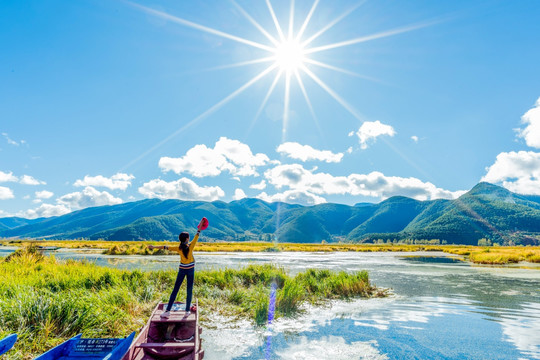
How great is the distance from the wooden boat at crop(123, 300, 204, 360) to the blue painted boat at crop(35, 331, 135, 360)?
1.10ft

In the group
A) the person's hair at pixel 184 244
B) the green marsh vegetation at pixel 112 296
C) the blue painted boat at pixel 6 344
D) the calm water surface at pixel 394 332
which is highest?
the person's hair at pixel 184 244

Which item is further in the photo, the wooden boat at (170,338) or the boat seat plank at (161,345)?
the wooden boat at (170,338)

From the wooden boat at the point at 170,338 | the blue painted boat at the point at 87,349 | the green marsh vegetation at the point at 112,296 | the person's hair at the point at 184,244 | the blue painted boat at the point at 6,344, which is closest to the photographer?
the blue painted boat at the point at 6,344

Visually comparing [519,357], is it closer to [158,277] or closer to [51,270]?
[158,277]

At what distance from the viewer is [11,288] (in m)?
11.7

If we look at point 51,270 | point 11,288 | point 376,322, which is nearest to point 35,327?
point 11,288

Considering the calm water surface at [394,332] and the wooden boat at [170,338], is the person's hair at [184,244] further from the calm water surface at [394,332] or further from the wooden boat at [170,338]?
the calm water surface at [394,332]

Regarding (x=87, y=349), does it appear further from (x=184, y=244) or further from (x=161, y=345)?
(x=184, y=244)

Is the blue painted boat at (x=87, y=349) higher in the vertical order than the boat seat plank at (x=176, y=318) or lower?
lower

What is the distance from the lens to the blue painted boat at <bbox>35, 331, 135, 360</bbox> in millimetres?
7430

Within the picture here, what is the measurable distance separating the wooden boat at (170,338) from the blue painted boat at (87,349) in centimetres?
34

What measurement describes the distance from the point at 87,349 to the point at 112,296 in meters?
6.14

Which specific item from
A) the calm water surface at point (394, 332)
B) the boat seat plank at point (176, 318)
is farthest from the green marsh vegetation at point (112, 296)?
the boat seat plank at point (176, 318)

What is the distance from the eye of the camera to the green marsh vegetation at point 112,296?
955cm
